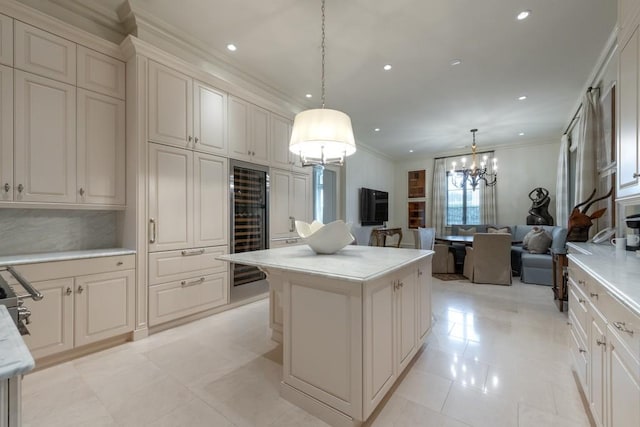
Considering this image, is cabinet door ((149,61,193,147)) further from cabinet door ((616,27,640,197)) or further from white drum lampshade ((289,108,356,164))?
cabinet door ((616,27,640,197))

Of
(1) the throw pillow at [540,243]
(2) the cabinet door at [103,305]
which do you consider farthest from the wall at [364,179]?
(2) the cabinet door at [103,305]

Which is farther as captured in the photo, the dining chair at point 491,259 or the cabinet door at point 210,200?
the dining chair at point 491,259

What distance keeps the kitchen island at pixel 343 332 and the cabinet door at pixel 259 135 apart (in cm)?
206

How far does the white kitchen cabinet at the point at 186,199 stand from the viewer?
2.68 metres

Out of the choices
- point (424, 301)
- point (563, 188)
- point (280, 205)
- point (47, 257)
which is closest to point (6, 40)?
point (47, 257)

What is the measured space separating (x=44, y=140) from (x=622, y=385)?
12.6ft

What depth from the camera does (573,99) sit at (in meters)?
4.32

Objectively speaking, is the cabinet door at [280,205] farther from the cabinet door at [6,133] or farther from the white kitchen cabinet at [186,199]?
the cabinet door at [6,133]

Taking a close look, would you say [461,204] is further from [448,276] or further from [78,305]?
[78,305]

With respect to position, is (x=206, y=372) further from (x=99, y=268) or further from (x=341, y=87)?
(x=341, y=87)

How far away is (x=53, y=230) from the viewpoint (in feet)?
8.10

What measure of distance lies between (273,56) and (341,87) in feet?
3.72

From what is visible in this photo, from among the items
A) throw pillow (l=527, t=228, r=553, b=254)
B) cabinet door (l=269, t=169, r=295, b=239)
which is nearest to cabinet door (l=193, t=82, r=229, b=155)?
cabinet door (l=269, t=169, r=295, b=239)

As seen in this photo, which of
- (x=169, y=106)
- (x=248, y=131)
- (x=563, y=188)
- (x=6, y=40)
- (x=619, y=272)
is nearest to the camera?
(x=619, y=272)
